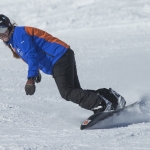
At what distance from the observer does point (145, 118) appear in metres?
5.19

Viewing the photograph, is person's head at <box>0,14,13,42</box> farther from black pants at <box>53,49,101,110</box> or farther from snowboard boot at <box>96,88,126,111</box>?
snowboard boot at <box>96,88,126,111</box>

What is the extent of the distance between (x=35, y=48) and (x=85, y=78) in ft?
9.86

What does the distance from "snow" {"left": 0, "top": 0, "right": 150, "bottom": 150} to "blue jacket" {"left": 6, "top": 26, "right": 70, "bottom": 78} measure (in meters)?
0.69

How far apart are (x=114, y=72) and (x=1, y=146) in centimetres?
432

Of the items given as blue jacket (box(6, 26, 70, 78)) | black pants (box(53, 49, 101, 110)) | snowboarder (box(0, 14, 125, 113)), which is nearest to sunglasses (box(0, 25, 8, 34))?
snowboarder (box(0, 14, 125, 113))

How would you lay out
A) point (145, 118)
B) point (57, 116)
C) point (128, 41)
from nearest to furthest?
point (145, 118), point (57, 116), point (128, 41)

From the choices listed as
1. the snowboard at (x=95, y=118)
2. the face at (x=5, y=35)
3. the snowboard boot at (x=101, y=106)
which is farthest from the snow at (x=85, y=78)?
the face at (x=5, y=35)

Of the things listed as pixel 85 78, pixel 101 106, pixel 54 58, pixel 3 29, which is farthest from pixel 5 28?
pixel 85 78

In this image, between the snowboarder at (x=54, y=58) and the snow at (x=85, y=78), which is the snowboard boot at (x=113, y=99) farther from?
the snow at (x=85, y=78)

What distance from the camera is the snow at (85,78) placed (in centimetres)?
444

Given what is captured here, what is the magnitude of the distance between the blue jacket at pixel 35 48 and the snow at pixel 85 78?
693mm

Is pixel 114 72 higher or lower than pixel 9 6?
lower

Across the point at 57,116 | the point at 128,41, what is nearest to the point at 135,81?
the point at 57,116

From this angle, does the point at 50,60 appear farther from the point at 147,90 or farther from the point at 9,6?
the point at 9,6
